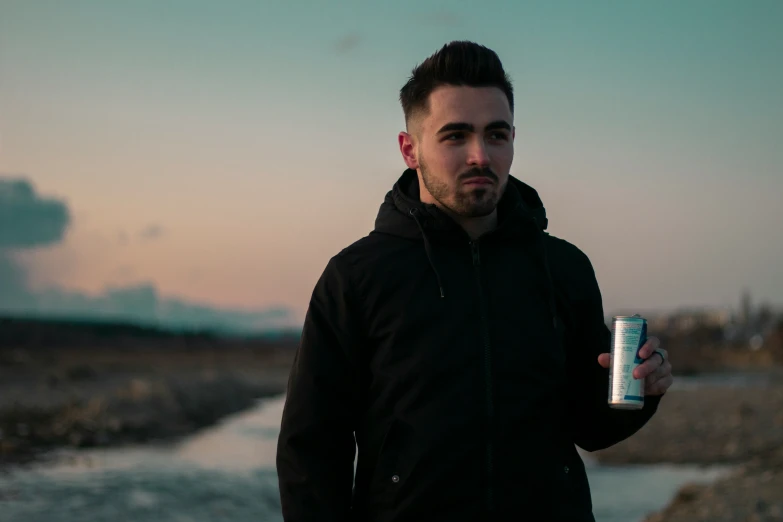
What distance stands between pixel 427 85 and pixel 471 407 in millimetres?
1183

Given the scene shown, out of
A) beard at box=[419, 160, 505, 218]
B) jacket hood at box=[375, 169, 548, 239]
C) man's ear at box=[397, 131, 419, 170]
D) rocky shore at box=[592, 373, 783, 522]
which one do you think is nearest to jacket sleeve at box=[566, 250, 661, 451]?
jacket hood at box=[375, 169, 548, 239]

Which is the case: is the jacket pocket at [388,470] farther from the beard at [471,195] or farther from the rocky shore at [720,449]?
the rocky shore at [720,449]

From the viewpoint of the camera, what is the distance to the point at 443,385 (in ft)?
9.56

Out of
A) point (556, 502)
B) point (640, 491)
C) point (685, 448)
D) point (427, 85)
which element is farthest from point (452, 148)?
point (685, 448)

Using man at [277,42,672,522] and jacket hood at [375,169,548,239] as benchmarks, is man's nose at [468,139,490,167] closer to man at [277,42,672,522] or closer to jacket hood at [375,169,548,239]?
man at [277,42,672,522]

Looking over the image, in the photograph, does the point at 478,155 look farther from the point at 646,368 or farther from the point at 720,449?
the point at 720,449

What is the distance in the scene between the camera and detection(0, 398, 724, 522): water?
11094 millimetres

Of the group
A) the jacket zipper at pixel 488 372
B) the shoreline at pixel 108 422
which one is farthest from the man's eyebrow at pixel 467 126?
the shoreline at pixel 108 422

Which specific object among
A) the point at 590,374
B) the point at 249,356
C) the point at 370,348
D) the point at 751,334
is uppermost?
the point at 370,348

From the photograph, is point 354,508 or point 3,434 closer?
point 354,508

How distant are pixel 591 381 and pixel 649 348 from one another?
293 mm

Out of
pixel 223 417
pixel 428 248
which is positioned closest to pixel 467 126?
pixel 428 248

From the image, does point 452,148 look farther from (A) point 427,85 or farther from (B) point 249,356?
(B) point 249,356

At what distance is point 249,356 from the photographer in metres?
71.4
